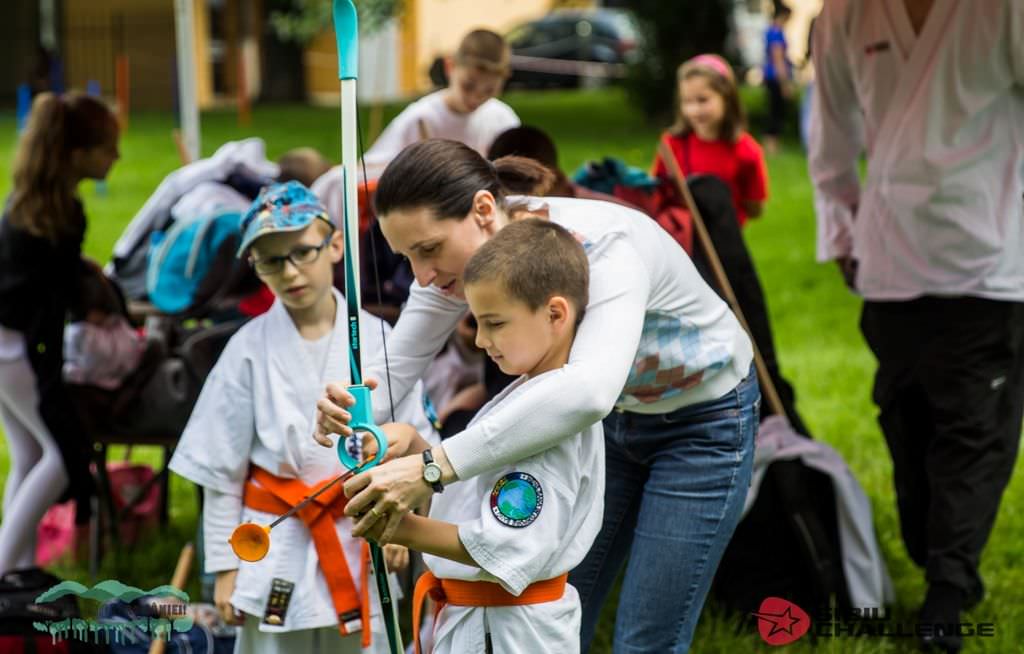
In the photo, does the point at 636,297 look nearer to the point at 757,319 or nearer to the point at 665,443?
the point at 665,443

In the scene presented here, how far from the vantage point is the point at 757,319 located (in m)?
4.58

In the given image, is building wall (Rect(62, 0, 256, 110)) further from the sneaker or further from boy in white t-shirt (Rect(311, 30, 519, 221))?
the sneaker

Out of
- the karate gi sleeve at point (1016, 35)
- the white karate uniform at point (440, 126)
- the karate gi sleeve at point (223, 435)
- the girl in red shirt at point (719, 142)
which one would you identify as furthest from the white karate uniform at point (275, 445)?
the girl in red shirt at point (719, 142)

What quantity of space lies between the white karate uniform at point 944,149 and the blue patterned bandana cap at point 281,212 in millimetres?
1686

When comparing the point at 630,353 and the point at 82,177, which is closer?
the point at 630,353

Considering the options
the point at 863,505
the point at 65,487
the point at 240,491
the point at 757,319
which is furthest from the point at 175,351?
the point at 863,505

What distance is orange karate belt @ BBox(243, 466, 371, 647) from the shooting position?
3.29m

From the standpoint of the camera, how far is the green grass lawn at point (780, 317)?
4.41 m

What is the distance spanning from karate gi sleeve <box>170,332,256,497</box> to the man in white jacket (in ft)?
6.36

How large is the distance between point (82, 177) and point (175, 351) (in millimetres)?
687

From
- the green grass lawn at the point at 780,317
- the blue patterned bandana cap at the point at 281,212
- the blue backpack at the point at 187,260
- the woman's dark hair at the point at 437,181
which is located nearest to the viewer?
the woman's dark hair at the point at 437,181

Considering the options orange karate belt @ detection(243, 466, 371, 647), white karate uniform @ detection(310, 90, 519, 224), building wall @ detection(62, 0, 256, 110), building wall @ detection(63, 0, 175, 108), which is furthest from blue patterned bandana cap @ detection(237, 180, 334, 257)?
building wall @ detection(63, 0, 175, 108)

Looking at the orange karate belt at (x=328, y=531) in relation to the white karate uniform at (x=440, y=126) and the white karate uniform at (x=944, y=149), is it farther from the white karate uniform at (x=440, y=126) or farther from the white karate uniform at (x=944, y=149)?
the white karate uniform at (x=440, y=126)

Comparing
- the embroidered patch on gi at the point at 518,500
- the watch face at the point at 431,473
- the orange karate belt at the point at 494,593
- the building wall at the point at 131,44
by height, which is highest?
the building wall at the point at 131,44
